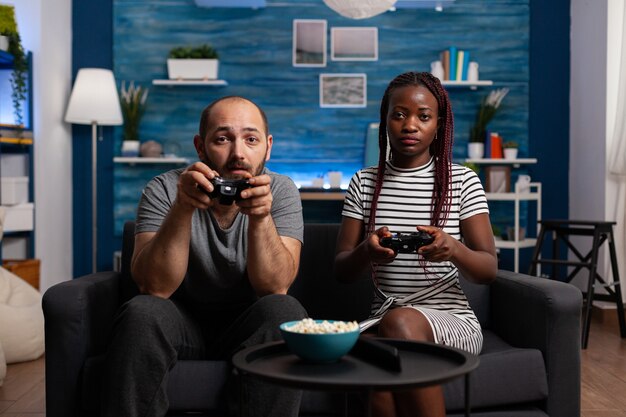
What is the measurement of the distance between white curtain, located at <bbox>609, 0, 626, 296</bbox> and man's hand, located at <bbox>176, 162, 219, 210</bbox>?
357 centimetres

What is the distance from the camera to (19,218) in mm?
4574

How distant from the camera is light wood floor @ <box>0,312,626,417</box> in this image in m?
2.79

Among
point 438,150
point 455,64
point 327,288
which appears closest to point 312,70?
point 455,64

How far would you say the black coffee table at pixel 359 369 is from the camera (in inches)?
48.4

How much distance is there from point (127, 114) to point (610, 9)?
132 inches

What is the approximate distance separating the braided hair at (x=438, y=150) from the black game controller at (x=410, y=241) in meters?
0.36

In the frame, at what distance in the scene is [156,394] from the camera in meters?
1.71

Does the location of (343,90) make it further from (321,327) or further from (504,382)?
(321,327)

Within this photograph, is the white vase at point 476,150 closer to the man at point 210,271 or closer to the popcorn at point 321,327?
the man at point 210,271

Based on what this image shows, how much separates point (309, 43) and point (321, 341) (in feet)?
14.8

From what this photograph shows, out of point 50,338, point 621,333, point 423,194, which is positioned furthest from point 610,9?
point 50,338

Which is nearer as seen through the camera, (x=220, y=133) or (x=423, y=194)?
(x=220, y=133)

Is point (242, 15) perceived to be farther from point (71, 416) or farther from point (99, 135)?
point (71, 416)

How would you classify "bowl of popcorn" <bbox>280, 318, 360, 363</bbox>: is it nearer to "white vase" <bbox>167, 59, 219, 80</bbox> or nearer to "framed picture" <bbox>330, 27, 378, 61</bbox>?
"white vase" <bbox>167, 59, 219, 80</bbox>
